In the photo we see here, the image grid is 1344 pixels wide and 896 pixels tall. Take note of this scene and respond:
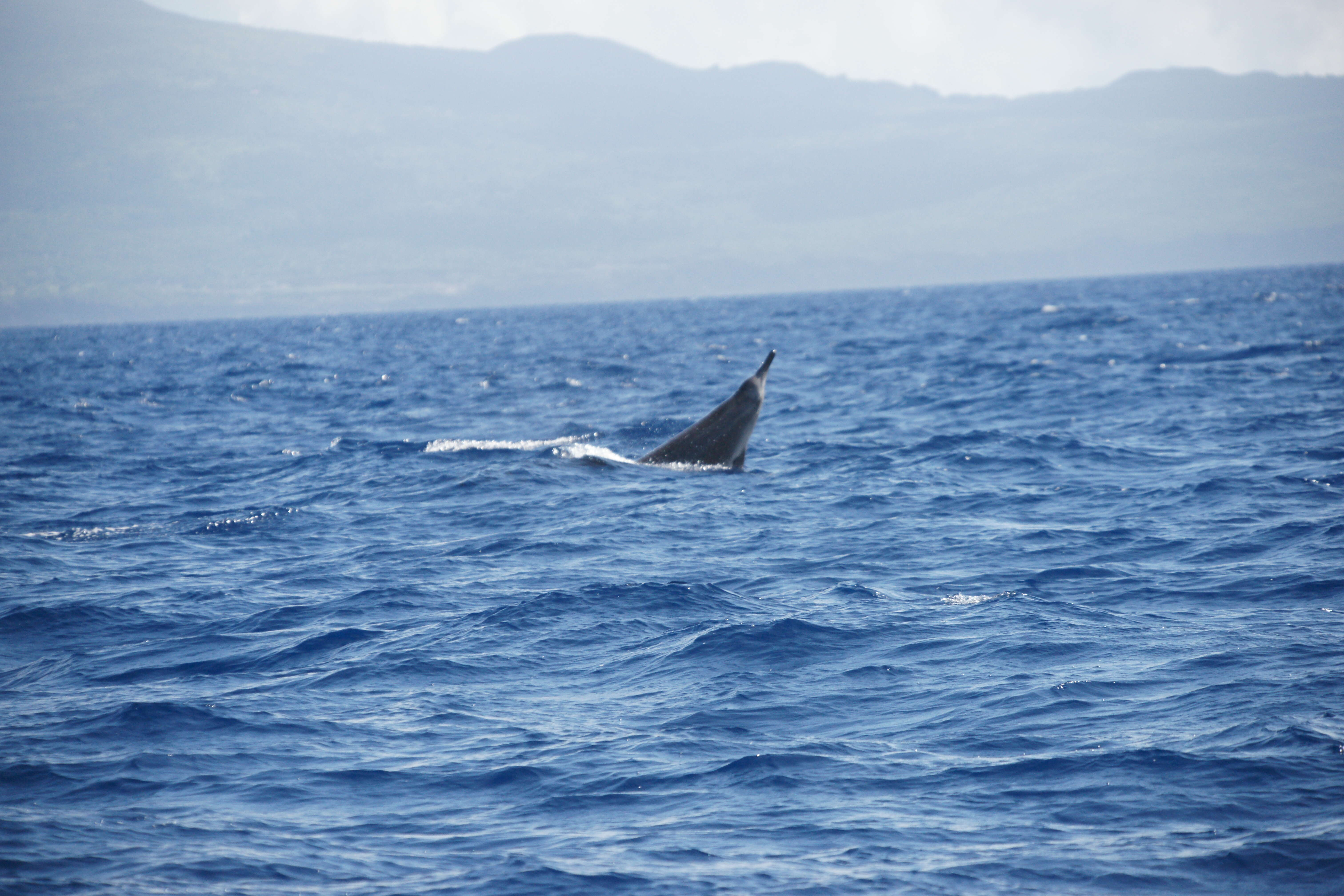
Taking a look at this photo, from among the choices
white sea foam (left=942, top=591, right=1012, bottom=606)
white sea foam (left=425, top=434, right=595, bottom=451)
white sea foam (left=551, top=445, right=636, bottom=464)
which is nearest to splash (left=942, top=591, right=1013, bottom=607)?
white sea foam (left=942, top=591, right=1012, bottom=606)

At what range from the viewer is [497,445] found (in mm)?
22422

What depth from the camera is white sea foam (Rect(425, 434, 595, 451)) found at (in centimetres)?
2184

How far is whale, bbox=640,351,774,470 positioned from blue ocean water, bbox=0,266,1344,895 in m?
0.52

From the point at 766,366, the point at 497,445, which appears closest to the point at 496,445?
the point at 497,445

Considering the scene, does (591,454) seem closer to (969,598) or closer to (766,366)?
(766,366)

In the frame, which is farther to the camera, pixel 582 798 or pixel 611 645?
pixel 611 645

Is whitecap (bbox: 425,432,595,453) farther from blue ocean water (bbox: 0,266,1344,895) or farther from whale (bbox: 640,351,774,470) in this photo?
whale (bbox: 640,351,774,470)

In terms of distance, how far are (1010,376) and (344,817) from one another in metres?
29.2

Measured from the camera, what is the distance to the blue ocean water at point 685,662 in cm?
670

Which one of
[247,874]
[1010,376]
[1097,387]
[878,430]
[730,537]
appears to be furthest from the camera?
[1010,376]

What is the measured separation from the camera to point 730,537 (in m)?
14.5

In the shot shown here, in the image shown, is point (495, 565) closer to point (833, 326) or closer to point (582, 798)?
point (582, 798)

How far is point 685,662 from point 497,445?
42.7ft

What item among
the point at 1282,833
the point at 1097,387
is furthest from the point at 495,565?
Result: the point at 1097,387
